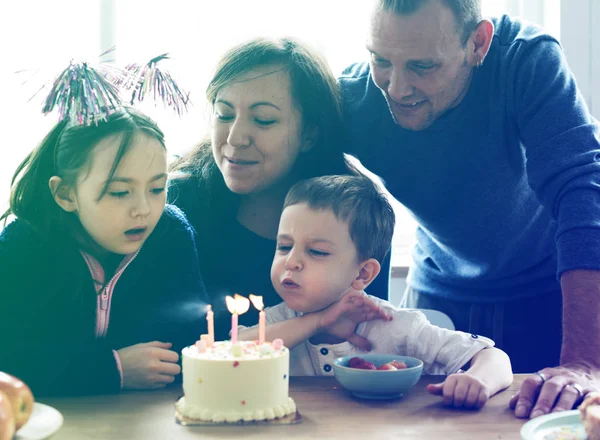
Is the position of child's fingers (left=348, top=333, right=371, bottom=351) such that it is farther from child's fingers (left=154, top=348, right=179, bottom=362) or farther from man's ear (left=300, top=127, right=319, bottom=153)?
man's ear (left=300, top=127, right=319, bottom=153)

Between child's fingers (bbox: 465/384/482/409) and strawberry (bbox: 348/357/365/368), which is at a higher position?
strawberry (bbox: 348/357/365/368)

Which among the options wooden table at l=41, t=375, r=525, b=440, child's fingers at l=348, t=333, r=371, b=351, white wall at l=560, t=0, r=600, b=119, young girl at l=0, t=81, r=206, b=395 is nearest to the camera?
wooden table at l=41, t=375, r=525, b=440

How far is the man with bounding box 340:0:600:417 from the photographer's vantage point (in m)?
1.59

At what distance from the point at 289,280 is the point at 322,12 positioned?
5.02ft

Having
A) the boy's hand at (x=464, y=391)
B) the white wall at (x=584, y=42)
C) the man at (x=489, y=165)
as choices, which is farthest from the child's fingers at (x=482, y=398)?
the white wall at (x=584, y=42)

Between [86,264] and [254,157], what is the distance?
0.48 metres

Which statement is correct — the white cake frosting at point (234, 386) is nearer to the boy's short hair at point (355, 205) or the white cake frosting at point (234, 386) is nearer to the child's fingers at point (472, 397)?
the child's fingers at point (472, 397)

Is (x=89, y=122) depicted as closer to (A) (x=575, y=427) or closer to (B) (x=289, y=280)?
(B) (x=289, y=280)

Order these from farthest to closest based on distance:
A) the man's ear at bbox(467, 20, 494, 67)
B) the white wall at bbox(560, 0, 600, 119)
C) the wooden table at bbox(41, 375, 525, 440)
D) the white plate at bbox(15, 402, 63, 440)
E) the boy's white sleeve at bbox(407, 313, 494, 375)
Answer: the white wall at bbox(560, 0, 600, 119) → the man's ear at bbox(467, 20, 494, 67) → the boy's white sleeve at bbox(407, 313, 494, 375) → the wooden table at bbox(41, 375, 525, 440) → the white plate at bbox(15, 402, 63, 440)

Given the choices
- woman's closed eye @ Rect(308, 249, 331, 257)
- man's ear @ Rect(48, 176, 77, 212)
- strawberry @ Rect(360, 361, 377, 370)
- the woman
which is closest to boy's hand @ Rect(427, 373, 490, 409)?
strawberry @ Rect(360, 361, 377, 370)

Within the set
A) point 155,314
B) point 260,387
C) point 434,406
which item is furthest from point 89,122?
point 434,406

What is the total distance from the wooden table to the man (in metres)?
0.30

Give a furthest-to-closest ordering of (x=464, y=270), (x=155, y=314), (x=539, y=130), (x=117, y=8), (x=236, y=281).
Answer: (x=117, y=8), (x=464, y=270), (x=236, y=281), (x=539, y=130), (x=155, y=314)

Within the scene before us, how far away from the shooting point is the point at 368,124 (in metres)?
1.94
